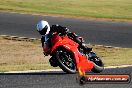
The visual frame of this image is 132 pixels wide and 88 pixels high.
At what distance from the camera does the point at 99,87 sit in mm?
10531

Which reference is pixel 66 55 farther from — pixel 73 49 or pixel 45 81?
pixel 45 81

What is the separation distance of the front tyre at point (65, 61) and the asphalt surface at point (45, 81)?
0.18m

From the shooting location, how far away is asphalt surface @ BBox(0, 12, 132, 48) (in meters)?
26.0

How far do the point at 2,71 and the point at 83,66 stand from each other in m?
2.51

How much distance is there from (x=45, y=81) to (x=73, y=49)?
1.55 m

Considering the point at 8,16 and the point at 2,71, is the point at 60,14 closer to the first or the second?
the point at 8,16

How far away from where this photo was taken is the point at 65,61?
1225 cm

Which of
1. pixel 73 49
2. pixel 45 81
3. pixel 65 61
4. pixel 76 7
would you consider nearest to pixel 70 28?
pixel 76 7

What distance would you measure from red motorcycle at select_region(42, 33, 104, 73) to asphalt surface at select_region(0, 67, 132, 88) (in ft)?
0.95

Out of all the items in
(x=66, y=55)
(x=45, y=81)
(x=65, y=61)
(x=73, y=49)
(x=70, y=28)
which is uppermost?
(x=73, y=49)

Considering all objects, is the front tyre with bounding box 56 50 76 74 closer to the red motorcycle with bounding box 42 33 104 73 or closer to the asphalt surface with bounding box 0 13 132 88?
the red motorcycle with bounding box 42 33 104 73

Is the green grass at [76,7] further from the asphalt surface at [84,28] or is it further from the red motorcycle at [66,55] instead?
the red motorcycle at [66,55]

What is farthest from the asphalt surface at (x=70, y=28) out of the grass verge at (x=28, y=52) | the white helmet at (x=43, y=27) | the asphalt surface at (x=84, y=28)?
the grass verge at (x=28, y=52)

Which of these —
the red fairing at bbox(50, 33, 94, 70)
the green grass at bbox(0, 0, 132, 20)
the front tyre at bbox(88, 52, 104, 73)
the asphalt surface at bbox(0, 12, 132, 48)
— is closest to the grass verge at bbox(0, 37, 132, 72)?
the asphalt surface at bbox(0, 12, 132, 48)
